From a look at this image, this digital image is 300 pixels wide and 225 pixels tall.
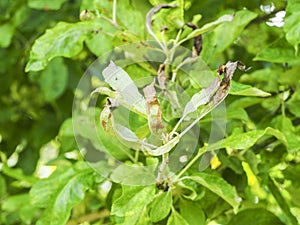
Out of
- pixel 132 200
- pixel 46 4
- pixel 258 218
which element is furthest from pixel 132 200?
pixel 46 4

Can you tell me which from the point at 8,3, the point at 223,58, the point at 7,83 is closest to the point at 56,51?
the point at 223,58

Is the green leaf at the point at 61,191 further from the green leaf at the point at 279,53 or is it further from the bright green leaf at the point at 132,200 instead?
the green leaf at the point at 279,53

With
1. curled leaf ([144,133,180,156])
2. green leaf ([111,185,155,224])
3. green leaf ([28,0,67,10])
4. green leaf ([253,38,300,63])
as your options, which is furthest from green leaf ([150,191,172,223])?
green leaf ([28,0,67,10])

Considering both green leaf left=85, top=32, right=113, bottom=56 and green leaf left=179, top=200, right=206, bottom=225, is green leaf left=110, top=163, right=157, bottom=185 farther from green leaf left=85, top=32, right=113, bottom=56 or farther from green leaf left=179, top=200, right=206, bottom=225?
green leaf left=85, top=32, right=113, bottom=56

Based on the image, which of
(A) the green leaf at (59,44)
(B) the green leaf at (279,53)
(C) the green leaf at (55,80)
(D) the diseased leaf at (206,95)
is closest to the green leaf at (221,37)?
(B) the green leaf at (279,53)

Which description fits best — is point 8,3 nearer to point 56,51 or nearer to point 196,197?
point 56,51

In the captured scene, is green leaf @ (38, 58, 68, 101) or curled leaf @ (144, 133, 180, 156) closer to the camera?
curled leaf @ (144, 133, 180, 156)

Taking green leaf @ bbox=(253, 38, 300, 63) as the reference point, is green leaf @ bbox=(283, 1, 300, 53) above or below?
above
